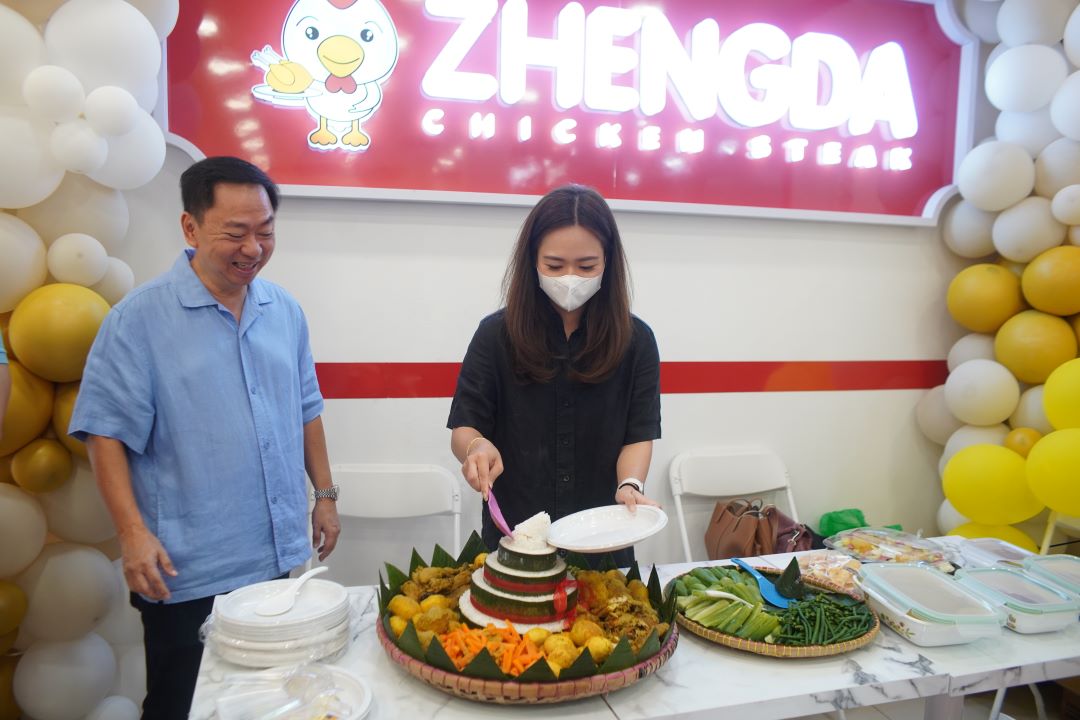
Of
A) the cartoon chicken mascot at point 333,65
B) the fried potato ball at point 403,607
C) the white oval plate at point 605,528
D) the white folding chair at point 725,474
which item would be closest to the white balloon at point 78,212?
the cartoon chicken mascot at point 333,65

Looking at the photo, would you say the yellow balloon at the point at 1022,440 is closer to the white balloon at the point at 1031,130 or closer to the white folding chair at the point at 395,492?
the white balloon at the point at 1031,130

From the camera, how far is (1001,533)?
306 centimetres

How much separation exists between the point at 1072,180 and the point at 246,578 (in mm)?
3474

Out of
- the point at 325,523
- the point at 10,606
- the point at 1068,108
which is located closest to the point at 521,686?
the point at 325,523

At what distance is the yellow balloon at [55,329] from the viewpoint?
2086mm

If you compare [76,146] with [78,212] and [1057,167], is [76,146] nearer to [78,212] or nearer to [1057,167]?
[78,212]

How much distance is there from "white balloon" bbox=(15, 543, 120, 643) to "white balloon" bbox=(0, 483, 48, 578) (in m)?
0.06

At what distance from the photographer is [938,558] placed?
2.02 metres

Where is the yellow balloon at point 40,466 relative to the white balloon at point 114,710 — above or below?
above

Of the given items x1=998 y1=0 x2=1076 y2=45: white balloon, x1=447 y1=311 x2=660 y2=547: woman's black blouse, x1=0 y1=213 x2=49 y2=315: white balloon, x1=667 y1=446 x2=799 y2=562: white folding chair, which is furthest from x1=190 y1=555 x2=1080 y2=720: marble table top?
x1=998 y1=0 x2=1076 y2=45: white balloon

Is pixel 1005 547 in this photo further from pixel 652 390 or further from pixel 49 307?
pixel 49 307

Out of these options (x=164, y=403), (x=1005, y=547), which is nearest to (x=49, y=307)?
(x=164, y=403)

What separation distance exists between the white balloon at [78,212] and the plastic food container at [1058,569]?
2.91 m

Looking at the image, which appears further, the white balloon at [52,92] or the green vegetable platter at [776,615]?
the white balloon at [52,92]
